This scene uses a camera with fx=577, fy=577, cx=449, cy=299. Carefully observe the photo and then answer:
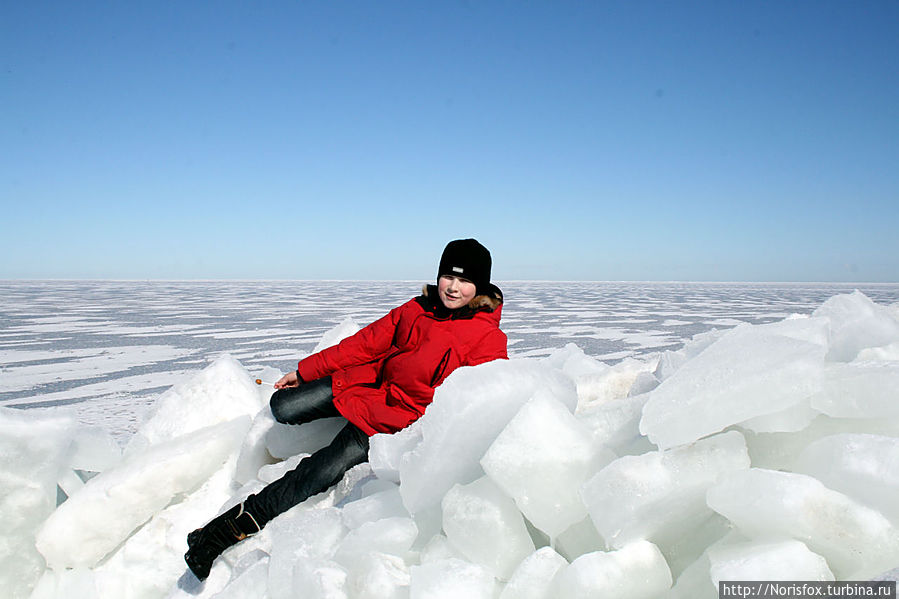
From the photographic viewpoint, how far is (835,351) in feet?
6.88

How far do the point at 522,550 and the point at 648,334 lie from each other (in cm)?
749

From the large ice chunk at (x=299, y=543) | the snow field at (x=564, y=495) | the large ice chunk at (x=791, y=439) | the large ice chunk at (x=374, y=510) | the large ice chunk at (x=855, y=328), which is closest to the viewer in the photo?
the snow field at (x=564, y=495)

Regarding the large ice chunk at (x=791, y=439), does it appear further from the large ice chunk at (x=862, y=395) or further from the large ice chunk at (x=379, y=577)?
the large ice chunk at (x=379, y=577)

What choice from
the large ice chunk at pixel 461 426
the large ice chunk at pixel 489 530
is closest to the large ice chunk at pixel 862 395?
the large ice chunk at pixel 461 426

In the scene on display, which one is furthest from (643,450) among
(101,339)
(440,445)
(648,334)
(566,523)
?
(101,339)

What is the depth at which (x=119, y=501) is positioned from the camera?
214cm

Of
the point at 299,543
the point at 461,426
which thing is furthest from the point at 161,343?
the point at 461,426

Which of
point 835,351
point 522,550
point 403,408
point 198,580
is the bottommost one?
point 198,580

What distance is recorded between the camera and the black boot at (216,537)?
2000 millimetres

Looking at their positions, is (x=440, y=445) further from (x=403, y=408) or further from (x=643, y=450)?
(x=403, y=408)

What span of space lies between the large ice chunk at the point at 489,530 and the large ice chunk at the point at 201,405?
163 cm

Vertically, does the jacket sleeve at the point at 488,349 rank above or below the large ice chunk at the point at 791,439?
above

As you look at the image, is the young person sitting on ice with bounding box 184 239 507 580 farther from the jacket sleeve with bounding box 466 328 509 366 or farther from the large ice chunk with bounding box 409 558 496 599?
the large ice chunk with bounding box 409 558 496 599

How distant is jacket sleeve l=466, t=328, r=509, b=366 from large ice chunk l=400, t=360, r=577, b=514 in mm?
625
